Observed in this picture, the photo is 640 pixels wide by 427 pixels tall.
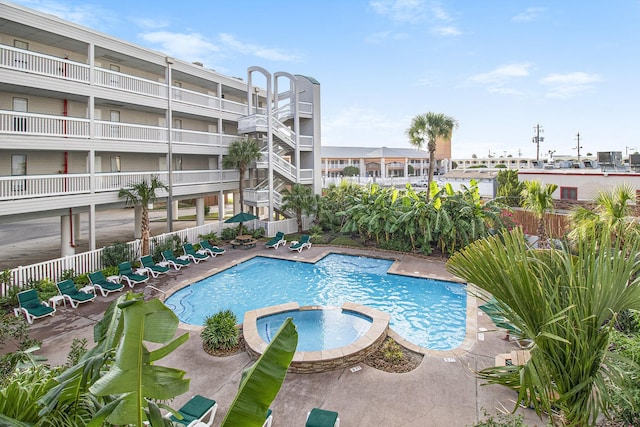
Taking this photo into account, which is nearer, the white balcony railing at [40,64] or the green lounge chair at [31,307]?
the green lounge chair at [31,307]

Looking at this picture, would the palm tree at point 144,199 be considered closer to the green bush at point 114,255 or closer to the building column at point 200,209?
the green bush at point 114,255

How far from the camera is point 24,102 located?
1878 centimetres

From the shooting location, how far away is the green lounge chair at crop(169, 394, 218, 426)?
7172 millimetres

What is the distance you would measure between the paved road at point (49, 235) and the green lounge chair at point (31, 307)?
8.08 meters

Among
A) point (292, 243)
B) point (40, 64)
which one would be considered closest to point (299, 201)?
point (292, 243)

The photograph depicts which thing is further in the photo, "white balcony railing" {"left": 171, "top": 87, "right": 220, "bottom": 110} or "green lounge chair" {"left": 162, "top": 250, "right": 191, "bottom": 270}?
"white balcony railing" {"left": 171, "top": 87, "right": 220, "bottom": 110}

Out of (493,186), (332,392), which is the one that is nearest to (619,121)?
(493,186)

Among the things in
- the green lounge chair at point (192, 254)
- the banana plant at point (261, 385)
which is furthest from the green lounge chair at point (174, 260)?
the banana plant at point (261, 385)

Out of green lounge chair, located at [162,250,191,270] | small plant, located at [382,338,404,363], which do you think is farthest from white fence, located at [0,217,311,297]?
small plant, located at [382,338,404,363]

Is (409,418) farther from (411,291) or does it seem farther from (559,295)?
(411,291)

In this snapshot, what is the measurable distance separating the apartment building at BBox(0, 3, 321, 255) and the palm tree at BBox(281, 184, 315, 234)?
4.04 feet

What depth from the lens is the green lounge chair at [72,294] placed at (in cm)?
1433

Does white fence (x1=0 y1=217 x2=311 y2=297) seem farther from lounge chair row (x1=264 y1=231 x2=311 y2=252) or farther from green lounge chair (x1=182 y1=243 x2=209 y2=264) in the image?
lounge chair row (x1=264 y1=231 x2=311 y2=252)

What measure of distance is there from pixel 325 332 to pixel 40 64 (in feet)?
60.8
